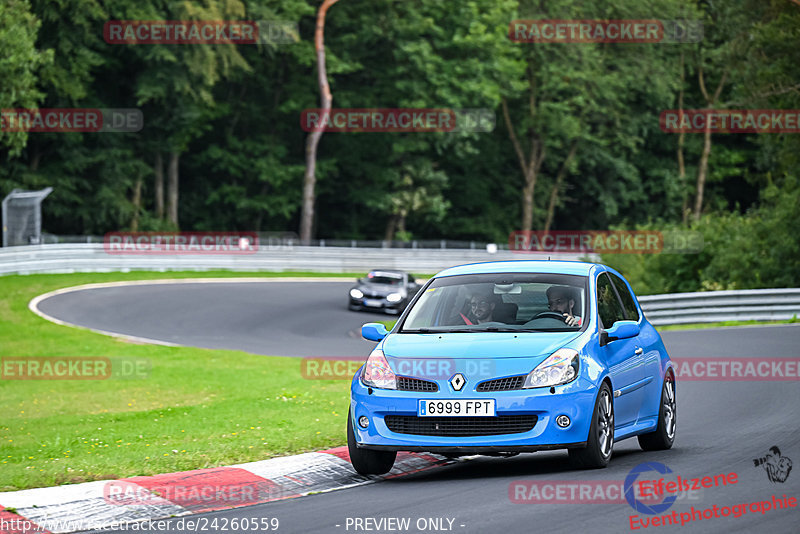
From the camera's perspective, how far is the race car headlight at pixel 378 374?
30.5 ft

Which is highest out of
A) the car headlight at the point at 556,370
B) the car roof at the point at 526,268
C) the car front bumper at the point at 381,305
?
the car roof at the point at 526,268

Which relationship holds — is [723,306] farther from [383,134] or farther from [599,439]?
[383,134]

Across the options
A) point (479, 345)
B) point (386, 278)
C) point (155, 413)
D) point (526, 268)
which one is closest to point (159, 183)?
point (386, 278)

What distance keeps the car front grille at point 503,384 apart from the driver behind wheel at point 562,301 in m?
1.13

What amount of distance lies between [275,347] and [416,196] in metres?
37.6

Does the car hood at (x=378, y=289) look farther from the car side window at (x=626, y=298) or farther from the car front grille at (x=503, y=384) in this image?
the car front grille at (x=503, y=384)

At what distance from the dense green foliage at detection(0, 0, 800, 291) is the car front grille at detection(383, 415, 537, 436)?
35798 mm

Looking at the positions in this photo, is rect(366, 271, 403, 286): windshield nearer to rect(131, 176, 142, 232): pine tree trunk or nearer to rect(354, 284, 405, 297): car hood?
rect(354, 284, 405, 297): car hood

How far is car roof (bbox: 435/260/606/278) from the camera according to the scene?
10562 millimetres

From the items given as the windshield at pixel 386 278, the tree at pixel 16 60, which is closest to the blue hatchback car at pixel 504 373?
the windshield at pixel 386 278

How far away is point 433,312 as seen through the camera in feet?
33.9

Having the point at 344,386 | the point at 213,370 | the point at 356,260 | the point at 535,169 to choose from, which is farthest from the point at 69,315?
the point at 535,169

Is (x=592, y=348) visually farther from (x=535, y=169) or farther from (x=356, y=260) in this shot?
(x=535, y=169)

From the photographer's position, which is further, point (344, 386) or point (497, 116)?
point (497, 116)
